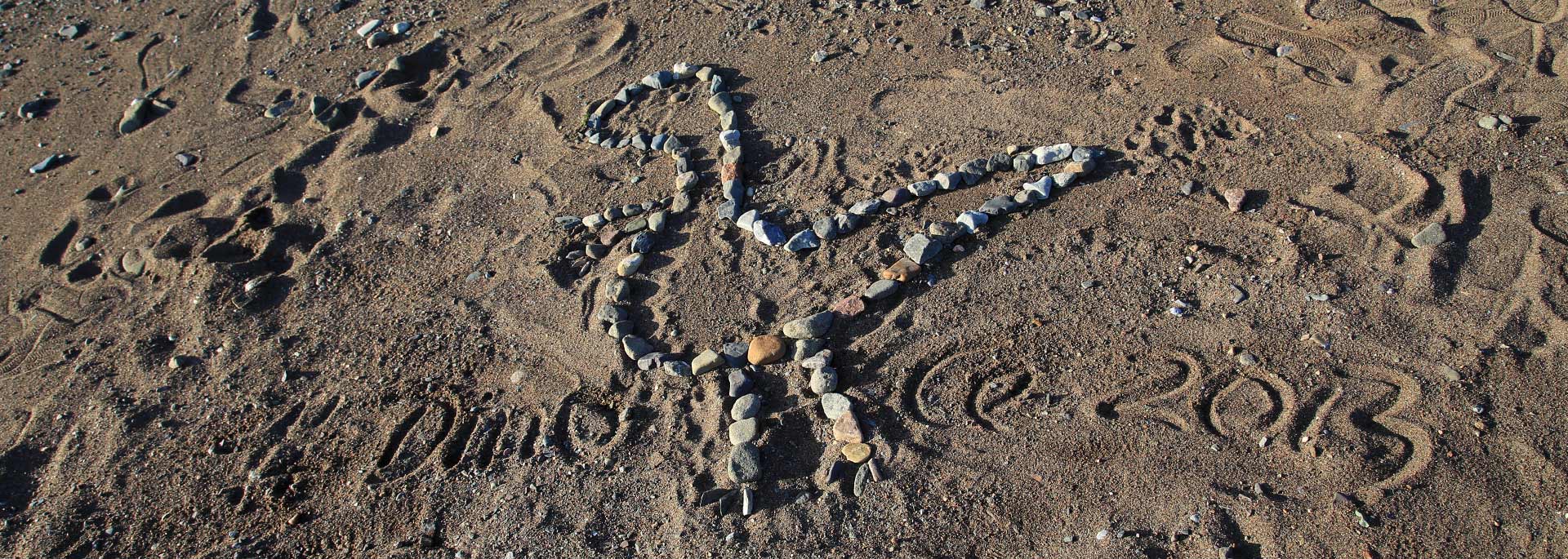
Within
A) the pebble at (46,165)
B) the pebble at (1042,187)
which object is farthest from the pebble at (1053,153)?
the pebble at (46,165)

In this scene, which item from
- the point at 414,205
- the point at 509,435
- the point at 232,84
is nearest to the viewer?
the point at 509,435

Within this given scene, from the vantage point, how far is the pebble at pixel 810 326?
374 centimetres

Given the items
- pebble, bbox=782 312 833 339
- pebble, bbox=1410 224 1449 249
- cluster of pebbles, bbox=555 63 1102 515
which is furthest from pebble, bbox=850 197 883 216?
pebble, bbox=1410 224 1449 249

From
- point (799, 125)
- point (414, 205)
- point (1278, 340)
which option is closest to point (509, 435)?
point (414, 205)

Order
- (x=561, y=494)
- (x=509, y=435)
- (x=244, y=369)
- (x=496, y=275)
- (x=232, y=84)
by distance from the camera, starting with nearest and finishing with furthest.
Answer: (x=561, y=494) < (x=509, y=435) < (x=244, y=369) < (x=496, y=275) < (x=232, y=84)

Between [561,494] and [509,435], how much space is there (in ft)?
1.28

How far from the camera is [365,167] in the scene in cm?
502

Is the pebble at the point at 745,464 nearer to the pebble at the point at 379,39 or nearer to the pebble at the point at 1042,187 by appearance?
the pebble at the point at 1042,187

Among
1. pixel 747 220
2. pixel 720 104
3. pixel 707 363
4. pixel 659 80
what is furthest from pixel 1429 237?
pixel 659 80

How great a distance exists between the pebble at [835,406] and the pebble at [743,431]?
0.90 ft

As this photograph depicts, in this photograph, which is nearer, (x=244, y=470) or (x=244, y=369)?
(x=244, y=470)

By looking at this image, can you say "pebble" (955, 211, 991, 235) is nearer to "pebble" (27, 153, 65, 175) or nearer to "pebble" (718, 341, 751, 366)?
"pebble" (718, 341, 751, 366)

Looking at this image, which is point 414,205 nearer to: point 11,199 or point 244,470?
point 244,470

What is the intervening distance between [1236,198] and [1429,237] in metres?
0.74
